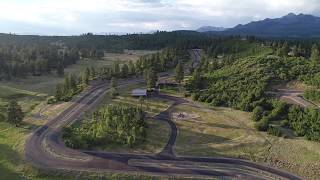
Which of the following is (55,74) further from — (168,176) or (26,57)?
(168,176)

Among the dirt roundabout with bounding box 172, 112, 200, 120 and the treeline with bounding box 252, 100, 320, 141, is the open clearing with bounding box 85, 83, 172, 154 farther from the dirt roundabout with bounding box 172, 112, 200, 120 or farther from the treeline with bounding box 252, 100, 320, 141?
the treeline with bounding box 252, 100, 320, 141

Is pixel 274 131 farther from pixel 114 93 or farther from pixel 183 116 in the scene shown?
pixel 114 93

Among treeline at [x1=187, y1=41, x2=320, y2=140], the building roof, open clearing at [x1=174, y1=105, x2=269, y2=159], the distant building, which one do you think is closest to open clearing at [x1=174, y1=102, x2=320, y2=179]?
open clearing at [x1=174, y1=105, x2=269, y2=159]

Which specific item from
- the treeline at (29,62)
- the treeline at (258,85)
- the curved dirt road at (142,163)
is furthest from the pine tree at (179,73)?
the treeline at (29,62)

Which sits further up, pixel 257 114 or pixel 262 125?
pixel 257 114

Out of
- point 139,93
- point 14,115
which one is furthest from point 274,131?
point 14,115

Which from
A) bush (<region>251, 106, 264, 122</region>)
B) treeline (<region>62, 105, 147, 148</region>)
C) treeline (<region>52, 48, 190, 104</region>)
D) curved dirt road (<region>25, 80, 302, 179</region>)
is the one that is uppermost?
treeline (<region>52, 48, 190, 104</region>)
